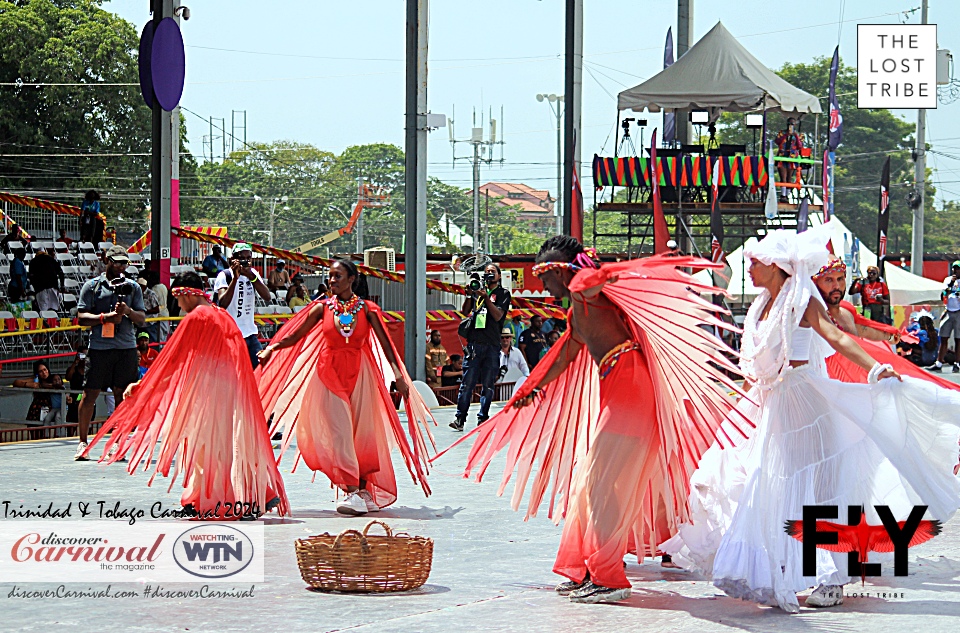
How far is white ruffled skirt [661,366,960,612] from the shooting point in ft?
20.4

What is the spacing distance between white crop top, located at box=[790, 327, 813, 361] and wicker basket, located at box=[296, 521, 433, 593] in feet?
6.69

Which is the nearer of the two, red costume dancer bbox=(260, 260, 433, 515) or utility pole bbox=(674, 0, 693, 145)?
red costume dancer bbox=(260, 260, 433, 515)

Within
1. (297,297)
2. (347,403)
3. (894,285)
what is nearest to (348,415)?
(347,403)

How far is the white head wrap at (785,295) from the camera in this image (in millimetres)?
6492

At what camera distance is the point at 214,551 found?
24.8ft

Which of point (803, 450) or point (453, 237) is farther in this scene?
point (453, 237)

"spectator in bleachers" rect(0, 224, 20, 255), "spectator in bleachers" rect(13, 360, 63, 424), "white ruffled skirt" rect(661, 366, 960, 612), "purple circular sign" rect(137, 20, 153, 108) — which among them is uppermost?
"purple circular sign" rect(137, 20, 153, 108)

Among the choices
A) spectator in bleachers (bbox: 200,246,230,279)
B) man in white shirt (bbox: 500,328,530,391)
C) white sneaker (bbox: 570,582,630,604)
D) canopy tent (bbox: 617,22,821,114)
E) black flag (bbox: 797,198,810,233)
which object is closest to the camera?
white sneaker (bbox: 570,582,630,604)

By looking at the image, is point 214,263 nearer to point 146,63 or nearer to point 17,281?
point 17,281

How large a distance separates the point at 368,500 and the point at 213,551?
2.12 metres

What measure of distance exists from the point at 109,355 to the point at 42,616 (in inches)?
269

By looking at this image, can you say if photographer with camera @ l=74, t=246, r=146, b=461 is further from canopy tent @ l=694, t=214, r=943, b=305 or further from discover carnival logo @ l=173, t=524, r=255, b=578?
canopy tent @ l=694, t=214, r=943, b=305

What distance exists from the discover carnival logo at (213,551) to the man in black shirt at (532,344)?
1276cm

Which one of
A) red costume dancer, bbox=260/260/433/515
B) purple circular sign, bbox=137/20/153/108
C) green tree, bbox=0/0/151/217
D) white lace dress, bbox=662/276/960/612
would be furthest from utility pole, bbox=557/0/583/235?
green tree, bbox=0/0/151/217
